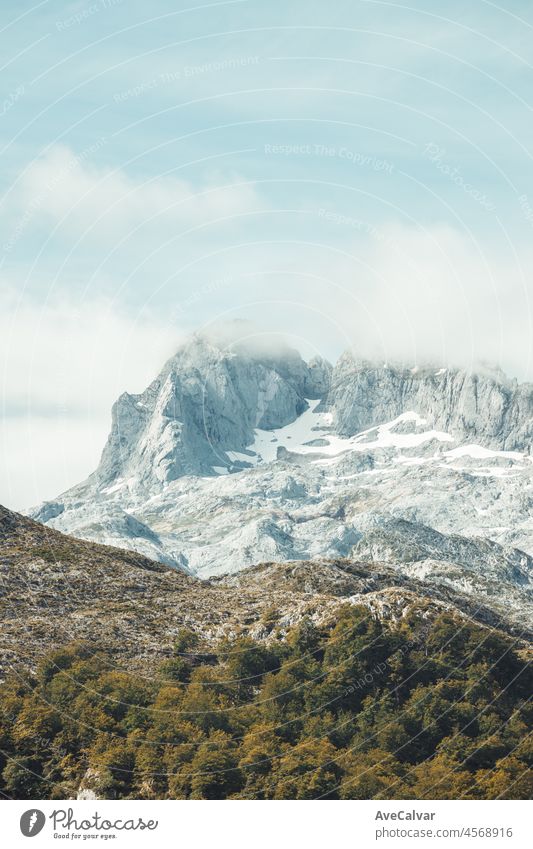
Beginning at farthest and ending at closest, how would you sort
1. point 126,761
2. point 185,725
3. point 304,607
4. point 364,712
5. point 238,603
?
1. point 238,603
2. point 304,607
3. point 364,712
4. point 185,725
5. point 126,761

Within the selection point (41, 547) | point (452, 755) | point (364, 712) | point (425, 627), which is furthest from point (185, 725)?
point (41, 547)

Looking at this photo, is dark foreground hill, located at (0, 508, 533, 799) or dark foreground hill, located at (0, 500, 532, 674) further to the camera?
dark foreground hill, located at (0, 500, 532, 674)

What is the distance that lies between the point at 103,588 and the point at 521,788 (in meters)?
79.7

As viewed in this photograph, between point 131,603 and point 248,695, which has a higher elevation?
point 131,603

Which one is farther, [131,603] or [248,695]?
[131,603]

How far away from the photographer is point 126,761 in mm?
112500

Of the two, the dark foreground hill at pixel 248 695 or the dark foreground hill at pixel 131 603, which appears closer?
A: the dark foreground hill at pixel 248 695

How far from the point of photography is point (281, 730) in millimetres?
124938

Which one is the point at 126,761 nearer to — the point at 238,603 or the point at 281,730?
the point at 281,730

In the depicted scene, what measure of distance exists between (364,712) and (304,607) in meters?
31.7
